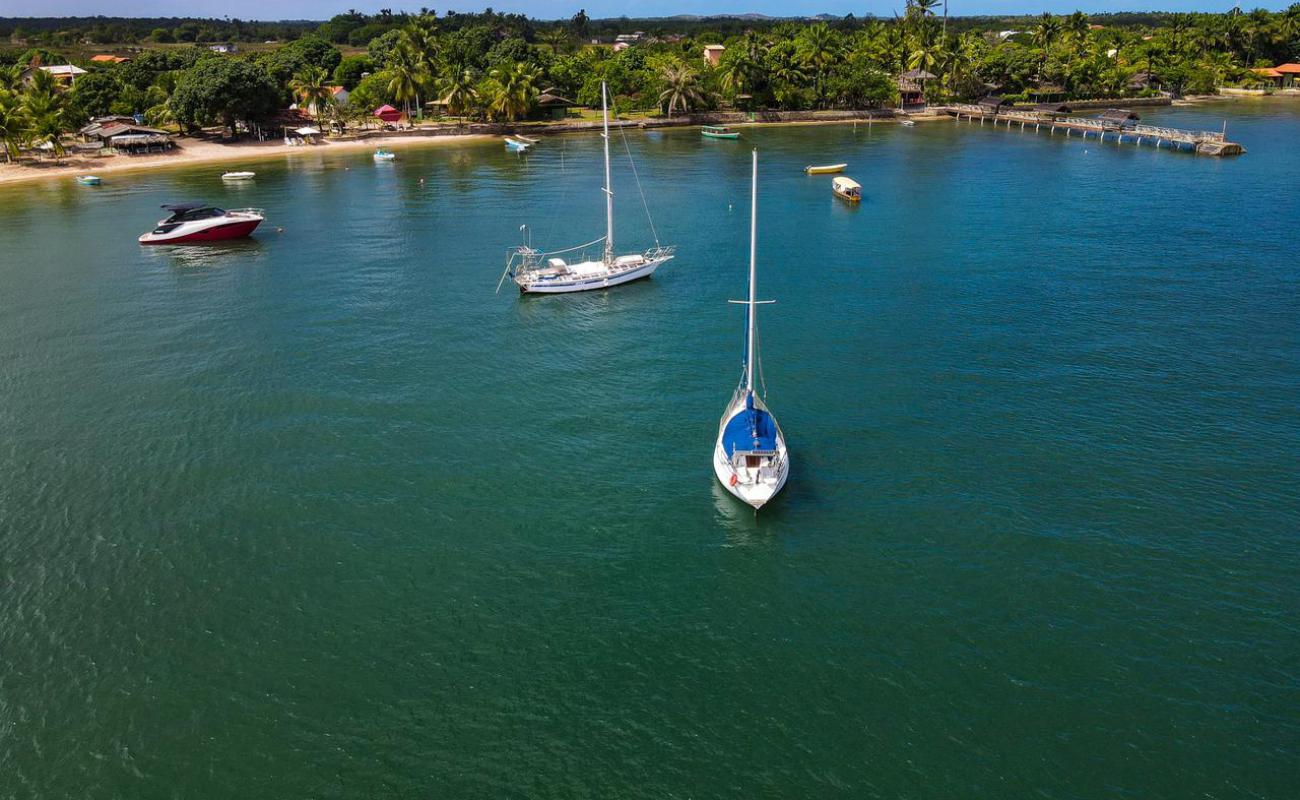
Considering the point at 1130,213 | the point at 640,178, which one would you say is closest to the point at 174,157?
the point at 640,178

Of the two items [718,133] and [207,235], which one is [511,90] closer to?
[718,133]

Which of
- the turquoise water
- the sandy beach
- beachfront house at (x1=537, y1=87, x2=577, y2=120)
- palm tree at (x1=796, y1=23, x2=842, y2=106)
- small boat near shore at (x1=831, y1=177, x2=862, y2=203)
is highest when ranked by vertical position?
palm tree at (x1=796, y1=23, x2=842, y2=106)

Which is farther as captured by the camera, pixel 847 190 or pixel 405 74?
pixel 405 74

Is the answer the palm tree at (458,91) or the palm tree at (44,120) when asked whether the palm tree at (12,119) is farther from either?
the palm tree at (458,91)

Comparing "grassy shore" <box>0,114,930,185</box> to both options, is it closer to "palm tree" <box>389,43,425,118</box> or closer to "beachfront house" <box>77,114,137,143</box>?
"beachfront house" <box>77,114,137,143</box>

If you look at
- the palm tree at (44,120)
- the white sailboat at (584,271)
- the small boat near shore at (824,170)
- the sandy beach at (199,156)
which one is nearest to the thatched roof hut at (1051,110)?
the small boat near shore at (824,170)

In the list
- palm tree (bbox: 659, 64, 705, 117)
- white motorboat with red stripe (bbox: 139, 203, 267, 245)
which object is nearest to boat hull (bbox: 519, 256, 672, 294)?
white motorboat with red stripe (bbox: 139, 203, 267, 245)

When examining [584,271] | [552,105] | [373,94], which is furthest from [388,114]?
[584,271]
